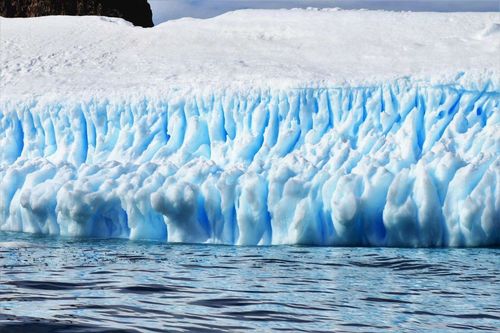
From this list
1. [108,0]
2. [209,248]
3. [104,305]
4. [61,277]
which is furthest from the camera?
[108,0]

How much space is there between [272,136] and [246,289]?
146 inches

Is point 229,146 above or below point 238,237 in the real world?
above

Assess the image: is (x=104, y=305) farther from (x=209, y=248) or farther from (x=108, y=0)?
(x=108, y=0)

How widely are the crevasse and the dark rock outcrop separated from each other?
2172 cm

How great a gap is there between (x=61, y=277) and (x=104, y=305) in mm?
1057

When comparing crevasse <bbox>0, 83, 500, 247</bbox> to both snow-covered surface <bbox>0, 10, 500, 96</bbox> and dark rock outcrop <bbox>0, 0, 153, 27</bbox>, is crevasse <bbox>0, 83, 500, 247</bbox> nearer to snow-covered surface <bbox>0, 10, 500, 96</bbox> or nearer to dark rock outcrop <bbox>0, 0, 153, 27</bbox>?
snow-covered surface <bbox>0, 10, 500, 96</bbox>

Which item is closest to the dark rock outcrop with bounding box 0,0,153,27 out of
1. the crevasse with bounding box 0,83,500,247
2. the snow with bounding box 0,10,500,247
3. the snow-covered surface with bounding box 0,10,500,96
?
the snow-covered surface with bounding box 0,10,500,96

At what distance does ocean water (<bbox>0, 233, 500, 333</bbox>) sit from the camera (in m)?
3.76

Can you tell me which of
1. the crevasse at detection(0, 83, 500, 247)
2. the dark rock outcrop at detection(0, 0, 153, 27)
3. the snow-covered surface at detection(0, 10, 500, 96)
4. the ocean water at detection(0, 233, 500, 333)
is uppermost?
the dark rock outcrop at detection(0, 0, 153, 27)

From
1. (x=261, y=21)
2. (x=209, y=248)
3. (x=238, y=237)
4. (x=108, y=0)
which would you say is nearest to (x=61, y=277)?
(x=209, y=248)

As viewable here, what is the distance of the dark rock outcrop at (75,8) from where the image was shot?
30406mm

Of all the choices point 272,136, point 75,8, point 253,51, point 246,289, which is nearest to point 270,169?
point 272,136

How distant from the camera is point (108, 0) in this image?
104 ft

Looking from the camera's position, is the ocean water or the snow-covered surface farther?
the snow-covered surface
